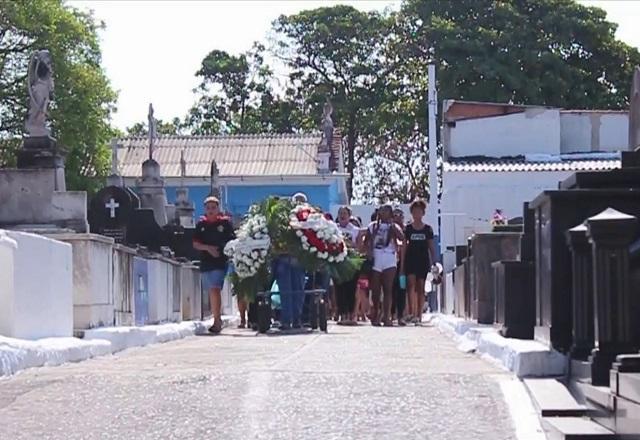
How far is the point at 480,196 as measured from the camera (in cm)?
4091

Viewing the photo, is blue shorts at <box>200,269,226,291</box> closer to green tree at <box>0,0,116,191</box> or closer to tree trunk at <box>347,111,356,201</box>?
green tree at <box>0,0,116,191</box>

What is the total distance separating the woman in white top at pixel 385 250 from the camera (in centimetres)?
1853

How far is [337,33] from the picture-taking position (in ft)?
187

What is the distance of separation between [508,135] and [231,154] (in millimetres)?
13201

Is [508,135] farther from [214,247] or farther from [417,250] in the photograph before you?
[214,247]

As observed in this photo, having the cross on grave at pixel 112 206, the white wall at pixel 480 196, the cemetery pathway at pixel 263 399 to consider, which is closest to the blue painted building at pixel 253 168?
the white wall at pixel 480 196

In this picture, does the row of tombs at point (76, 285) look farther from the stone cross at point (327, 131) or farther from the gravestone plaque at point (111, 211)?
the stone cross at point (327, 131)

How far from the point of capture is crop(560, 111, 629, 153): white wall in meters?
43.0

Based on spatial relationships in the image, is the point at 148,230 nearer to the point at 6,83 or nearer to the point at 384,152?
the point at 6,83

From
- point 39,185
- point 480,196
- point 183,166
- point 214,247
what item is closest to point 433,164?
point 480,196

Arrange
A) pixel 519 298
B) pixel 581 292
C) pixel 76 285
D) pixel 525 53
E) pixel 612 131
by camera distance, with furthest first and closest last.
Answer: pixel 525 53
pixel 612 131
pixel 76 285
pixel 519 298
pixel 581 292

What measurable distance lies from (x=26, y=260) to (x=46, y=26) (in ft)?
123

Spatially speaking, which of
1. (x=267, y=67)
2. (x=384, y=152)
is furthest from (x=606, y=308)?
(x=267, y=67)

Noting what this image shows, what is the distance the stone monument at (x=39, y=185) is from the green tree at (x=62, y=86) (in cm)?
2742
